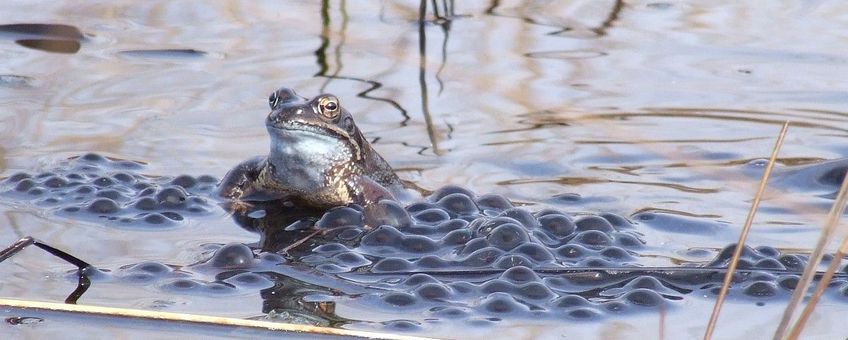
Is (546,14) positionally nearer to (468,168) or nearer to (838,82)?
(838,82)

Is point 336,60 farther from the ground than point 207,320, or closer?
closer

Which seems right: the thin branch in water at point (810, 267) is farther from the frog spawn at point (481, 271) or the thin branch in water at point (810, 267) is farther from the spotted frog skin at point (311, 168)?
the spotted frog skin at point (311, 168)

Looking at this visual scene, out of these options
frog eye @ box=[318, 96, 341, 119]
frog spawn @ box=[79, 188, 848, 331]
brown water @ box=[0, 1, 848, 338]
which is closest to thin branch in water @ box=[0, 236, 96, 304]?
brown water @ box=[0, 1, 848, 338]

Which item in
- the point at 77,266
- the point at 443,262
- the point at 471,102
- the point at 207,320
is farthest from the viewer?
the point at 471,102

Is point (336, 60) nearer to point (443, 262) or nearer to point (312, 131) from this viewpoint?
point (312, 131)

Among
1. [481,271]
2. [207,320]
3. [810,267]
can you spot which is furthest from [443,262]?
[810,267]

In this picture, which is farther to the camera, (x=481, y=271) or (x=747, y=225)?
(x=481, y=271)
